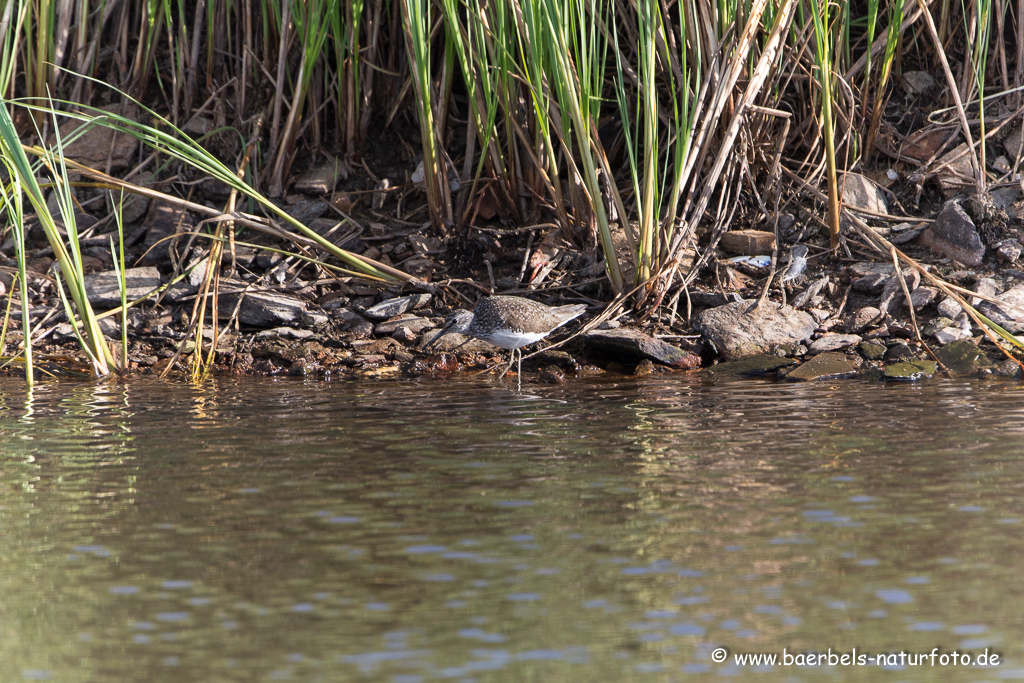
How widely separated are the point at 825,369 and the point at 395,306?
3.11 meters

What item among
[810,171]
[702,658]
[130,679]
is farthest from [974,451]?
[810,171]

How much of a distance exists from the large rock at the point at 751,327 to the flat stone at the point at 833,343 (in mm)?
100

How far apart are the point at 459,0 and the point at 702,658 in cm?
642

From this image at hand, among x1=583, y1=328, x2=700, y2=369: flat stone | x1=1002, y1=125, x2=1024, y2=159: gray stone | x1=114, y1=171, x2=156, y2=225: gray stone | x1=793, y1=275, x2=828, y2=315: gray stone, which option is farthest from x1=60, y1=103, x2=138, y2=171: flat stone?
x1=1002, y1=125, x2=1024, y2=159: gray stone

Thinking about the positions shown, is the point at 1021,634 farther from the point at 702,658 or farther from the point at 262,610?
the point at 262,610

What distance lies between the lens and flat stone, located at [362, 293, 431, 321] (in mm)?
8352

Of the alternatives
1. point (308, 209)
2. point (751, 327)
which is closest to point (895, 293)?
point (751, 327)

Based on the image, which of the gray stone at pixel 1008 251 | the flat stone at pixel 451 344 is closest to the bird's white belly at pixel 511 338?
the flat stone at pixel 451 344

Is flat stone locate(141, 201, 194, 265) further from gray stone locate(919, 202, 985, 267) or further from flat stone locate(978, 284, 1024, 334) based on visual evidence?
flat stone locate(978, 284, 1024, 334)

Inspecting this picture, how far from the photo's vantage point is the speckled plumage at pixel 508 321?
24.2 feet

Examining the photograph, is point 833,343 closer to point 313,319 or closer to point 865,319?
point 865,319

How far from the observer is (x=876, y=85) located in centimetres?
915

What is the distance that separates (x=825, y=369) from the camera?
24.3 ft

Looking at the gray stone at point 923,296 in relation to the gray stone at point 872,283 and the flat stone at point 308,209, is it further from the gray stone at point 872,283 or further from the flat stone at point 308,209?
the flat stone at point 308,209
